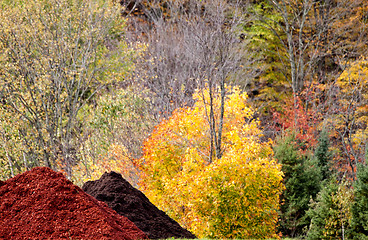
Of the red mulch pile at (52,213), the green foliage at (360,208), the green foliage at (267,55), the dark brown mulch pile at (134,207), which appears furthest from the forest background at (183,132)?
the red mulch pile at (52,213)

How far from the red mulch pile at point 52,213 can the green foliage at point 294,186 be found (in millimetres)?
7617

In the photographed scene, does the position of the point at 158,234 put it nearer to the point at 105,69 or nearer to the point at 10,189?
the point at 10,189

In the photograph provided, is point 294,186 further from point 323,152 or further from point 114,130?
point 114,130

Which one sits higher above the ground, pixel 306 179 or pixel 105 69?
pixel 105 69

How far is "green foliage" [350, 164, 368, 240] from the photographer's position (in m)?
11.8

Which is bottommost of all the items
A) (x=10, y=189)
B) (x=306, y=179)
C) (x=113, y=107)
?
(x=10, y=189)

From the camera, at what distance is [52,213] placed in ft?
23.5

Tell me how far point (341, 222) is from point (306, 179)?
2.83m

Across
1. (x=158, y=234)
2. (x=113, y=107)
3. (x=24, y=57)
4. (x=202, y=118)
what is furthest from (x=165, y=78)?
(x=158, y=234)

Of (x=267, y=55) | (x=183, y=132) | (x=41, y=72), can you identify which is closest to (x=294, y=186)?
(x=183, y=132)

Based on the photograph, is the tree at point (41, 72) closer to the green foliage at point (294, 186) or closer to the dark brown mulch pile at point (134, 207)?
the dark brown mulch pile at point (134, 207)

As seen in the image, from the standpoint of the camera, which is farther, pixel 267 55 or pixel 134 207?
pixel 267 55

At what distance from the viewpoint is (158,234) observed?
27.6 feet

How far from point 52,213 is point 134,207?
223 cm
